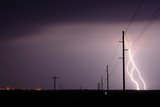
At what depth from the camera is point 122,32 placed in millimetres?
44250

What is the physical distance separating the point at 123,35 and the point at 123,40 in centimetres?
57
